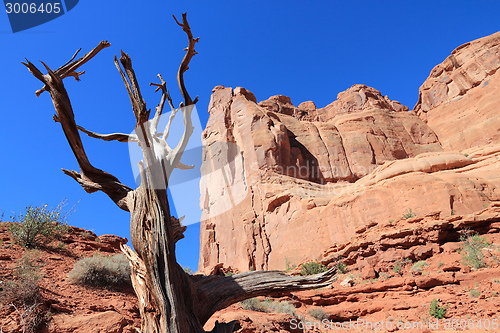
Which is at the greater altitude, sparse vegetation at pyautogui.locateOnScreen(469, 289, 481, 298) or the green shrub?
the green shrub

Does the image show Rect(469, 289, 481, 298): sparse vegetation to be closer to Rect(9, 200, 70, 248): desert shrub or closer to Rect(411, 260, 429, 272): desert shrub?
Rect(411, 260, 429, 272): desert shrub

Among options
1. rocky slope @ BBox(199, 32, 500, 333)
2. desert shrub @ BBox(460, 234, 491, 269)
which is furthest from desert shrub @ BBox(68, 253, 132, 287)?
desert shrub @ BBox(460, 234, 491, 269)

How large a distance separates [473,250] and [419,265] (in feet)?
8.02


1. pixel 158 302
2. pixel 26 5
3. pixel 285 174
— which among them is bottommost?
pixel 158 302

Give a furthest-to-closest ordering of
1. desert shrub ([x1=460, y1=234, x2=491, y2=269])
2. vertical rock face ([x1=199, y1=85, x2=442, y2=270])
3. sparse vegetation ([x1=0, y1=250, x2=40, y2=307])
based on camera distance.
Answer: vertical rock face ([x1=199, y1=85, x2=442, y2=270]), desert shrub ([x1=460, y1=234, x2=491, y2=269]), sparse vegetation ([x1=0, y1=250, x2=40, y2=307])

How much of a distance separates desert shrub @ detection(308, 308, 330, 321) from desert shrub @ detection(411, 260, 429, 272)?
559 centimetres

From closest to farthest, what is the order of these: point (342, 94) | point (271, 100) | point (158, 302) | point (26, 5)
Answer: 1. point (158, 302)
2. point (26, 5)
3. point (271, 100)
4. point (342, 94)

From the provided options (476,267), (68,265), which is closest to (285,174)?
(476,267)

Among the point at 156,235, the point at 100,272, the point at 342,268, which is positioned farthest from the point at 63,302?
the point at 342,268

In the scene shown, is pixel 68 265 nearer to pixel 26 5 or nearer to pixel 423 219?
pixel 26 5

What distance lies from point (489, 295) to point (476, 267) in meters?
2.77

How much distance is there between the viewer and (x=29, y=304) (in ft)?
17.2

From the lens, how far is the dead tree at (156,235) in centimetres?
330

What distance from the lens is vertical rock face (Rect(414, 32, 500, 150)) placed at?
42.0 meters
